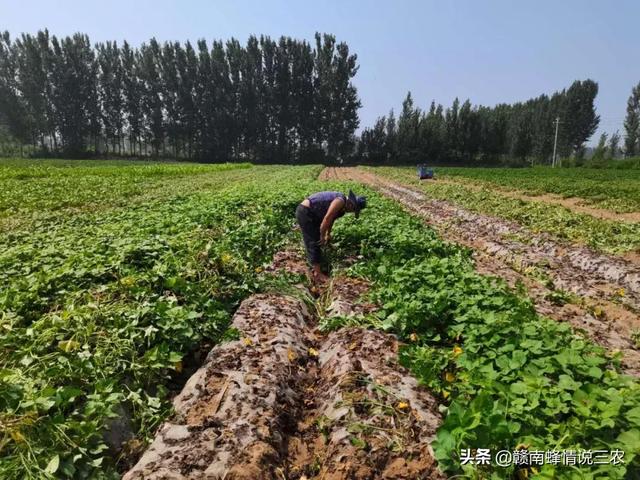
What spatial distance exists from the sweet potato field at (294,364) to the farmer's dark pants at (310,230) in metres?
0.45

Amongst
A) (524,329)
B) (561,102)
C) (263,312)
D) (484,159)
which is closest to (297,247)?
(263,312)

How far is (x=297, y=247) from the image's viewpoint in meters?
8.82

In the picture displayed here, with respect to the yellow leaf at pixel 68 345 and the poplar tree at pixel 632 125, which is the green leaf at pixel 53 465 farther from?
the poplar tree at pixel 632 125

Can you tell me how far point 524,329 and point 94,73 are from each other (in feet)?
260

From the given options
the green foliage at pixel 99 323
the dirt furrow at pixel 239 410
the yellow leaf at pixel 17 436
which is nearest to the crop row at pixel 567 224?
the green foliage at pixel 99 323

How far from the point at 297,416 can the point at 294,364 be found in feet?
2.49

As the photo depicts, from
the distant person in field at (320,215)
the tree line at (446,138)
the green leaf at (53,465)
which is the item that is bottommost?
the green leaf at (53,465)

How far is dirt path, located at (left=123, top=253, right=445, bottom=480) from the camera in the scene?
9.64 ft

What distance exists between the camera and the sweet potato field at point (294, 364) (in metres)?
2.75

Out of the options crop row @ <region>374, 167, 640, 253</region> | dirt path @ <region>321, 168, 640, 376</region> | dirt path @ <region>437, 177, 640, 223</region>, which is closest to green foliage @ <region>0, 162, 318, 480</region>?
dirt path @ <region>321, 168, 640, 376</region>

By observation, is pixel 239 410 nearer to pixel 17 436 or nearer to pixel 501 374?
pixel 17 436

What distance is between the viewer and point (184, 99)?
68.3m

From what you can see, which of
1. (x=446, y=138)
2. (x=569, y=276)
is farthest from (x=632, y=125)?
(x=569, y=276)

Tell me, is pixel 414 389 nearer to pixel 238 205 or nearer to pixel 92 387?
pixel 92 387
